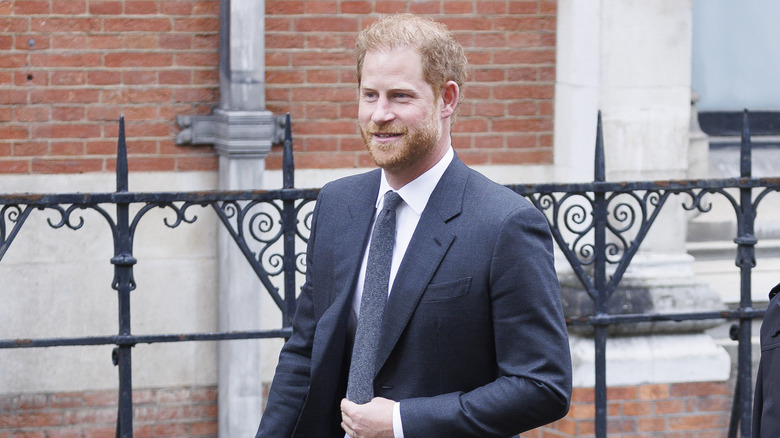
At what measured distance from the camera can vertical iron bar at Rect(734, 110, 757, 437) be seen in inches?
188

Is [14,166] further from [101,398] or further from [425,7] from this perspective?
[425,7]

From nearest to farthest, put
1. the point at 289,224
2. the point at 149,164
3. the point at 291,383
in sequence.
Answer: the point at 291,383
the point at 289,224
the point at 149,164

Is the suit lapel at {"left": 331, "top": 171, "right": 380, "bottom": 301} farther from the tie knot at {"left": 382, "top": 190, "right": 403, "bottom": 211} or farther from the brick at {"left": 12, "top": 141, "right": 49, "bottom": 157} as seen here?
the brick at {"left": 12, "top": 141, "right": 49, "bottom": 157}

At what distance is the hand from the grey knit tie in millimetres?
32

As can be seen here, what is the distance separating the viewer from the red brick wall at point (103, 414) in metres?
5.48

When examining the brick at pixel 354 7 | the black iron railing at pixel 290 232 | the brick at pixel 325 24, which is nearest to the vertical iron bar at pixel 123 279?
the black iron railing at pixel 290 232

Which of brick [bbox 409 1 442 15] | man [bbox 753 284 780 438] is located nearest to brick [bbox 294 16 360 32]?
brick [bbox 409 1 442 15]

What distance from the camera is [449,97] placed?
2.48 metres

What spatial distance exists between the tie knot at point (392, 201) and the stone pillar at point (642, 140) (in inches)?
122

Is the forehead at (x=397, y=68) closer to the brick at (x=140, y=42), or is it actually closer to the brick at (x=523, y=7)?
the brick at (x=140, y=42)

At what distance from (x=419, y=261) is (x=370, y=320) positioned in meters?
0.16

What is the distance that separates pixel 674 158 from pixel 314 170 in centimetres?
164

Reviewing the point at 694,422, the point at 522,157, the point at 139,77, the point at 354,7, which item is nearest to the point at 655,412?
the point at 694,422

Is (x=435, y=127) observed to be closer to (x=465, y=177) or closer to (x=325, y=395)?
(x=465, y=177)
